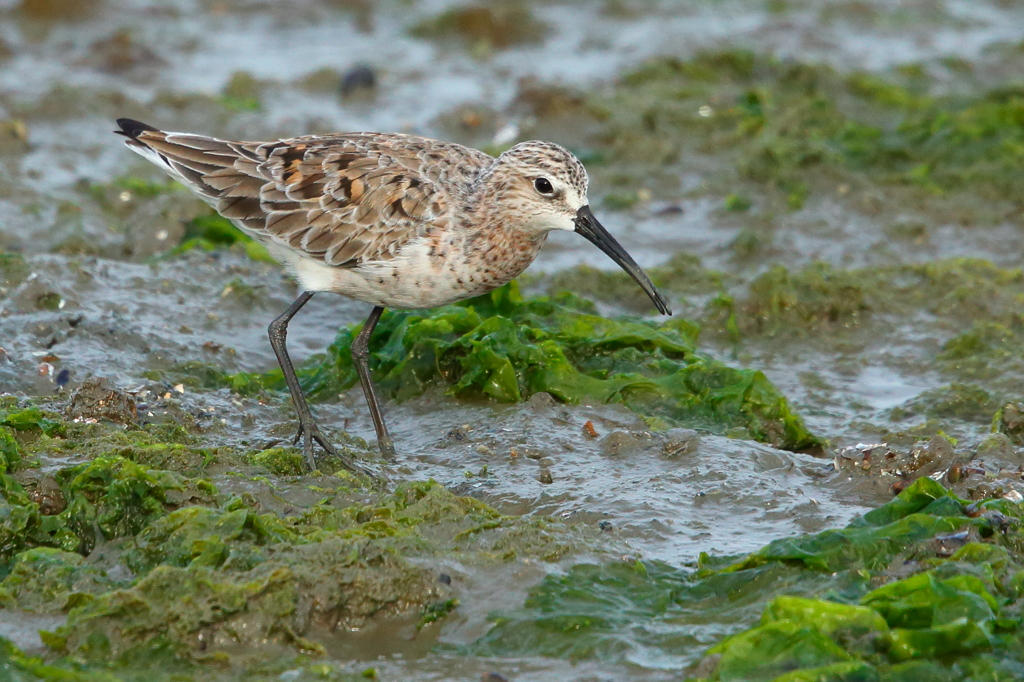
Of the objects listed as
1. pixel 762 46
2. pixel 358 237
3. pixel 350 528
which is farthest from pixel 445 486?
pixel 762 46

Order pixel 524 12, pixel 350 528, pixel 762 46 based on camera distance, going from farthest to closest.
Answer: pixel 524 12, pixel 762 46, pixel 350 528

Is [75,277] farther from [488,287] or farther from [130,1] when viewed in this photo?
[130,1]

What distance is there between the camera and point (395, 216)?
7.38 metres

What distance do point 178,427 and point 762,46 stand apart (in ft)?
35.1

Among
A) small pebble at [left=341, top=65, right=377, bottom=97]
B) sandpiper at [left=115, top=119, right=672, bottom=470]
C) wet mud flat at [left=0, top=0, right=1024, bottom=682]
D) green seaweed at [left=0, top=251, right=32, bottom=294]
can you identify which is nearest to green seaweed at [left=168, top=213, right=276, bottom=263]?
wet mud flat at [left=0, top=0, right=1024, bottom=682]

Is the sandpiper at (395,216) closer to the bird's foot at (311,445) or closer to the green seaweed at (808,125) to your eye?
the bird's foot at (311,445)

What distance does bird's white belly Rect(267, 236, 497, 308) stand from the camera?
7.29 meters

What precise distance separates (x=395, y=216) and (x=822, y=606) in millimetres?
3550

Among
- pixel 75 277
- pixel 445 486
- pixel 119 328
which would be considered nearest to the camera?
pixel 445 486

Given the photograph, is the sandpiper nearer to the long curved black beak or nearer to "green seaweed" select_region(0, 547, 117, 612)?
the long curved black beak

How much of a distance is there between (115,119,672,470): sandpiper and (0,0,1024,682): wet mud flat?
2.66 ft

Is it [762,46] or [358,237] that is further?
[762,46]

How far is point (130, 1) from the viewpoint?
16812mm

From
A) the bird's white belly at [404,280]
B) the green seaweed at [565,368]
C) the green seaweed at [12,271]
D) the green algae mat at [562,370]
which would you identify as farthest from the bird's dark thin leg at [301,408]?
the green seaweed at [12,271]
